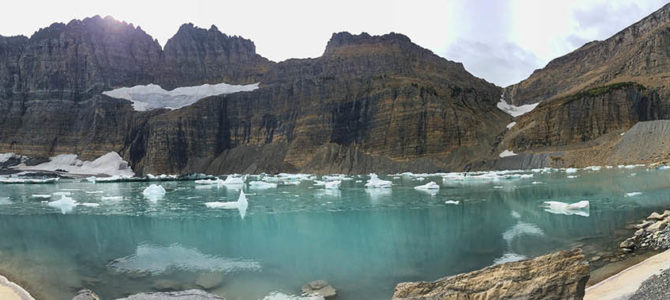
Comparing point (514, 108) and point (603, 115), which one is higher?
point (514, 108)

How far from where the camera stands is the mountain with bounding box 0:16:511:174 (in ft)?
391

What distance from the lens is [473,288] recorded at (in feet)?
26.5

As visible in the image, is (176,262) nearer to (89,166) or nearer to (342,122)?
(342,122)

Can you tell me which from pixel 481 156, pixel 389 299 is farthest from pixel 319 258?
pixel 481 156

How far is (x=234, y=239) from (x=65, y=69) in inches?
6669

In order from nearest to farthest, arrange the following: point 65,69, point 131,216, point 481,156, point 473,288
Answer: point 473,288
point 131,216
point 481,156
point 65,69

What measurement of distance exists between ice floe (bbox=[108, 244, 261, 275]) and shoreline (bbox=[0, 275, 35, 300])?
324 cm

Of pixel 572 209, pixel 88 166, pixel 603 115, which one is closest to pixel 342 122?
pixel 603 115

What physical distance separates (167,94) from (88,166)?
45201 millimetres

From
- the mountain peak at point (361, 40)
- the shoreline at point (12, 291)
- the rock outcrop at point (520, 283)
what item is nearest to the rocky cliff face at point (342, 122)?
the mountain peak at point (361, 40)

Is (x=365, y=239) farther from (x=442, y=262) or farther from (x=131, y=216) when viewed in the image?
(x=131, y=216)

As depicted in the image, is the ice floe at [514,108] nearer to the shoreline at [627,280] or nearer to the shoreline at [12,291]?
the shoreline at [627,280]

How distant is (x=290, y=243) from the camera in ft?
66.6

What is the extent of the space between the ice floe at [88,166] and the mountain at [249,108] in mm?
3046
